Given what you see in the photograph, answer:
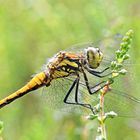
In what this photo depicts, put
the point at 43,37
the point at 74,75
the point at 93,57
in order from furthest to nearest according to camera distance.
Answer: the point at 43,37, the point at 74,75, the point at 93,57

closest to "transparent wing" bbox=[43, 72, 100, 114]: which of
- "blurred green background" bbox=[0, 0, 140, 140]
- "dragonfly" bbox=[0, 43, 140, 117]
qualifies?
"dragonfly" bbox=[0, 43, 140, 117]

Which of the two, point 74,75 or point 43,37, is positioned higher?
point 43,37

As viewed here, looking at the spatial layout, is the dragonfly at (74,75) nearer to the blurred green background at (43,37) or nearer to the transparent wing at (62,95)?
the transparent wing at (62,95)

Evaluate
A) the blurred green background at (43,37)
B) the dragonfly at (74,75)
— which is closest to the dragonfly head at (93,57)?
the dragonfly at (74,75)

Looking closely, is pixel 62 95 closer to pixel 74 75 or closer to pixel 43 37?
pixel 74 75

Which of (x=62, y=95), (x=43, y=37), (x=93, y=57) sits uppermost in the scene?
(x=43, y=37)

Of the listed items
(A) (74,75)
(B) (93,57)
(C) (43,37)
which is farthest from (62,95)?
(C) (43,37)
